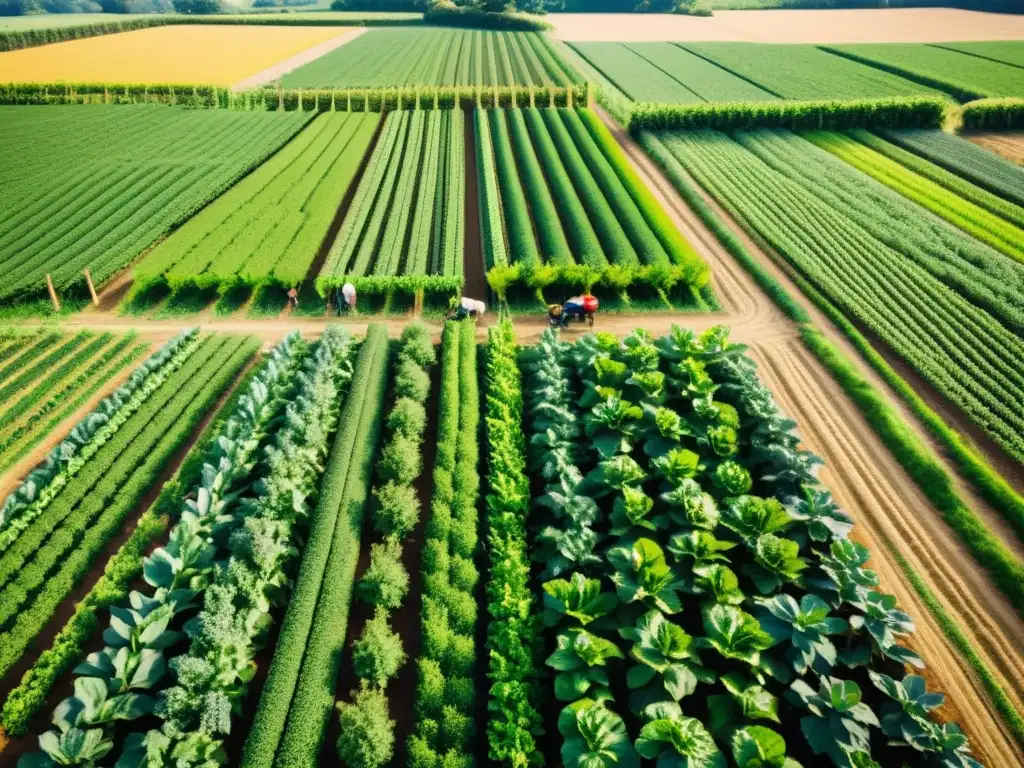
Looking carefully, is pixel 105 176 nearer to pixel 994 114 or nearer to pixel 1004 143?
pixel 1004 143

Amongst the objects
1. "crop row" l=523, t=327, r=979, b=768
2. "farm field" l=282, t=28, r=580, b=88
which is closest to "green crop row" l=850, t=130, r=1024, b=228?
"crop row" l=523, t=327, r=979, b=768

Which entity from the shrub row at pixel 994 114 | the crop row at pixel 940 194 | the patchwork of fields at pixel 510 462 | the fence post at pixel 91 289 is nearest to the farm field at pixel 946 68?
the shrub row at pixel 994 114

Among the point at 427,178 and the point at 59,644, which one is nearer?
the point at 59,644

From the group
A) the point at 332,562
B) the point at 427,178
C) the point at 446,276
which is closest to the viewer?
the point at 332,562

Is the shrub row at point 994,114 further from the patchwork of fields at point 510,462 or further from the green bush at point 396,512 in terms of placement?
the green bush at point 396,512

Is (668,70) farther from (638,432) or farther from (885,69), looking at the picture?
(638,432)

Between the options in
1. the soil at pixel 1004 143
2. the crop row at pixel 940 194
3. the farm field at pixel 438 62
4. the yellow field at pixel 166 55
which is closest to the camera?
the crop row at pixel 940 194

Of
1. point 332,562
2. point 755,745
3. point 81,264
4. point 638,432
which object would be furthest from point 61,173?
point 755,745
